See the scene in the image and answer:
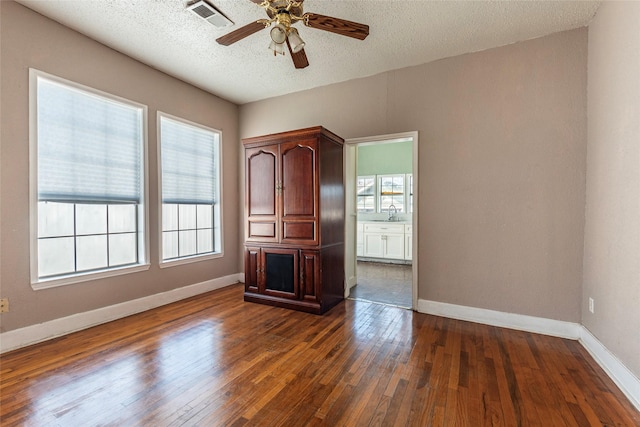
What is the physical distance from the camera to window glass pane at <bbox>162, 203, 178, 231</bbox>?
3664 mm

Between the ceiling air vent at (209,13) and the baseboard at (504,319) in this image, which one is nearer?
the ceiling air vent at (209,13)

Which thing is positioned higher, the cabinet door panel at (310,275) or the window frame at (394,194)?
the window frame at (394,194)

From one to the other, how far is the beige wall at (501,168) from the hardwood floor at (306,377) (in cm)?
52

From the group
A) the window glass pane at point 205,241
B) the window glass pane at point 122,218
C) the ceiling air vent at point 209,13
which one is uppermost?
the ceiling air vent at point 209,13

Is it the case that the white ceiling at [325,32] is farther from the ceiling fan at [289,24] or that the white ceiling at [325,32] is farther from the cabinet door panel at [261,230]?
the cabinet door panel at [261,230]

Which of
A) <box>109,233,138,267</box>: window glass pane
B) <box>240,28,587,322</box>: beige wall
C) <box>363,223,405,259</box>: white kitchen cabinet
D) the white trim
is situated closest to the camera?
the white trim

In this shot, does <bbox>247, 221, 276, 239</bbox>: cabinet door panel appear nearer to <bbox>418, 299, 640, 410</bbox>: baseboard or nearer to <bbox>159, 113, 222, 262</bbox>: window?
<bbox>159, 113, 222, 262</bbox>: window

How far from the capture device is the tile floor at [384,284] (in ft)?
12.4

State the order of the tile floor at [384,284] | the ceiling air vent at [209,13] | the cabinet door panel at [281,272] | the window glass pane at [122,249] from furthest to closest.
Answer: the tile floor at [384,284] → the cabinet door panel at [281,272] → the window glass pane at [122,249] → the ceiling air vent at [209,13]

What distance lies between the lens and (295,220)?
337cm

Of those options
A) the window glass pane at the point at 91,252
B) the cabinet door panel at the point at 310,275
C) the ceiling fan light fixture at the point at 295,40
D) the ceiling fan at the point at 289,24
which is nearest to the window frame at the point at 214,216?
the window glass pane at the point at 91,252

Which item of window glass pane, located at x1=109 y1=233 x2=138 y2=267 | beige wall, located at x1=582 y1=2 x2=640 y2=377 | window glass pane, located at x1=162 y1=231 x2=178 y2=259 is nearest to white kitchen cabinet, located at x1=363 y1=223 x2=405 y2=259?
beige wall, located at x1=582 y1=2 x2=640 y2=377

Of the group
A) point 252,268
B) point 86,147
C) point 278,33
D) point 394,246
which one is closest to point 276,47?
point 278,33

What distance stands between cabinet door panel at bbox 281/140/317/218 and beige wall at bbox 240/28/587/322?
1.04m
